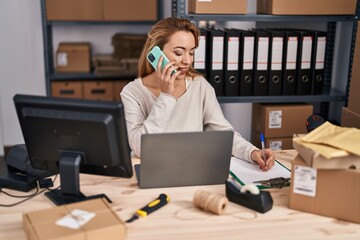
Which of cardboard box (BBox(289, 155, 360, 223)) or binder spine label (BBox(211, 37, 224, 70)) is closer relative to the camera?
cardboard box (BBox(289, 155, 360, 223))

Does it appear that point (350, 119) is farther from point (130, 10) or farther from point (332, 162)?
Result: point (130, 10)

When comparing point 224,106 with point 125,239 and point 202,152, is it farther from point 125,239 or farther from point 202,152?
point 125,239

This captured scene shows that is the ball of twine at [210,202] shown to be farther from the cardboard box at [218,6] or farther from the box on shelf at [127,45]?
the box on shelf at [127,45]

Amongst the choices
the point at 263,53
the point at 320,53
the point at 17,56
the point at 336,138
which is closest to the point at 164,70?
the point at 336,138

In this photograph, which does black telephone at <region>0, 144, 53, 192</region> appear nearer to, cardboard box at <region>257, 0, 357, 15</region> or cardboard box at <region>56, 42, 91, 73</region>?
cardboard box at <region>257, 0, 357, 15</region>

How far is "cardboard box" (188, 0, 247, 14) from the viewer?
244 centimetres

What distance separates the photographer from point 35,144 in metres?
1.40

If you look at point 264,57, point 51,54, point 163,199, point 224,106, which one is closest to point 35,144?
point 163,199

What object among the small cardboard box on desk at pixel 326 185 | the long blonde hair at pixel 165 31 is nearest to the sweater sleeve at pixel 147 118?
the long blonde hair at pixel 165 31

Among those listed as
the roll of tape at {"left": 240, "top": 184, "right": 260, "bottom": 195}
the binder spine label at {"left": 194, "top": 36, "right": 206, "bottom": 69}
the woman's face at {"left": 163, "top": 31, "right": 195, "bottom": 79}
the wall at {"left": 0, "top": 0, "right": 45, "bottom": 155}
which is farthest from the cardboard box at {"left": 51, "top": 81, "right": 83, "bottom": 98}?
the roll of tape at {"left": 240, "top": 184, "right": 260, "bottom": 195}

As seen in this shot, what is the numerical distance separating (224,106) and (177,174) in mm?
1748

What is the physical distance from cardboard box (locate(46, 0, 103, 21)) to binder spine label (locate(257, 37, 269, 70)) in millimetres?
1468

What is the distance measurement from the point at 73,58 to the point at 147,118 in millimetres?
2026

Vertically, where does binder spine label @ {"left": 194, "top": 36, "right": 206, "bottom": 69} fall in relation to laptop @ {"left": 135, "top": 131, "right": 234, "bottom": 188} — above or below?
above
